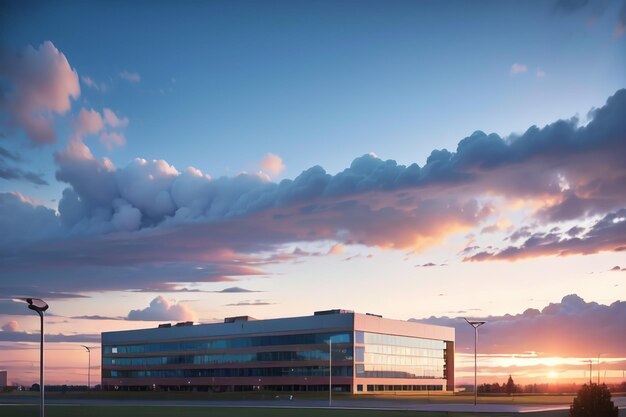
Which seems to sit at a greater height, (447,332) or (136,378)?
(447,332)

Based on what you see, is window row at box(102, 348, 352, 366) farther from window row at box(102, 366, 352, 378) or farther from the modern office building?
window row at box(102, 366, 352, 378)

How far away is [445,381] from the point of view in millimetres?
146750

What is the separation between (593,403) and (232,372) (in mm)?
110185

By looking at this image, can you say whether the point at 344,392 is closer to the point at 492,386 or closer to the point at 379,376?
the point at 379,376

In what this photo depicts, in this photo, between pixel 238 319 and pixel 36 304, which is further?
pixel 238 319

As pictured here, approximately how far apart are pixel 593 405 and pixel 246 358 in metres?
107

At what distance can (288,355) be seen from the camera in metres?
127

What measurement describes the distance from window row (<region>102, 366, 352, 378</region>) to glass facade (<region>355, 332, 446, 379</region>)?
5.04 meters

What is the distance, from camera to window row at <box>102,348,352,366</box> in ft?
396

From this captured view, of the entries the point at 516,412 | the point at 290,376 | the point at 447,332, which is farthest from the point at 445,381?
the point at 516,412

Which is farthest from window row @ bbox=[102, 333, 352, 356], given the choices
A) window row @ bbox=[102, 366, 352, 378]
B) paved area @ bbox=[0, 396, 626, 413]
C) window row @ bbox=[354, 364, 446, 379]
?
paved area @ bbox=[0, 396, 626, 413]

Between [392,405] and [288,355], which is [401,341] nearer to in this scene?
[288,355]

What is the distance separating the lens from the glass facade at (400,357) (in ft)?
398

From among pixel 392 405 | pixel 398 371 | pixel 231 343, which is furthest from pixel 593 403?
pixel 231 343
